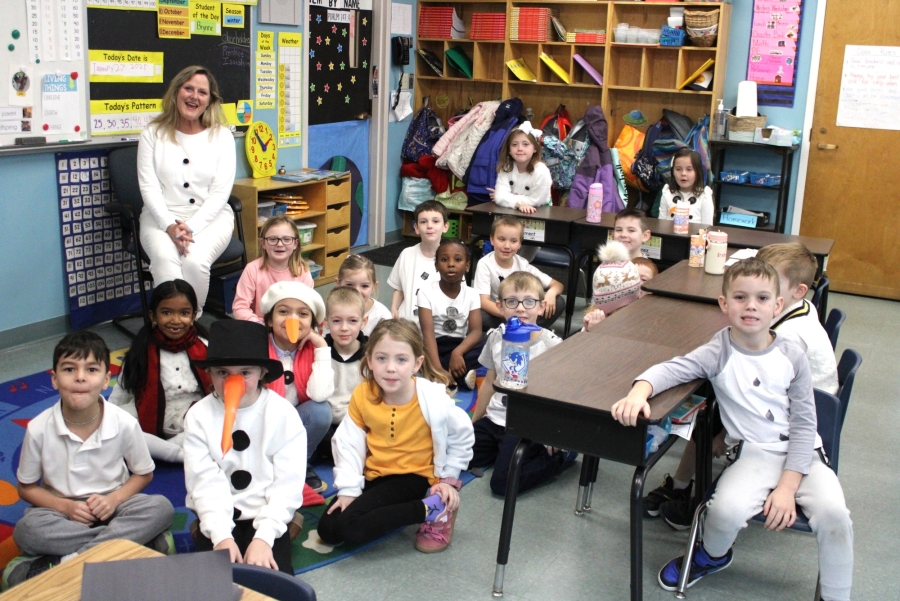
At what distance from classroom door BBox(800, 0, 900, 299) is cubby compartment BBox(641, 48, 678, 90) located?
3.20ft

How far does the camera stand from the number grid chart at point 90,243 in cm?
465

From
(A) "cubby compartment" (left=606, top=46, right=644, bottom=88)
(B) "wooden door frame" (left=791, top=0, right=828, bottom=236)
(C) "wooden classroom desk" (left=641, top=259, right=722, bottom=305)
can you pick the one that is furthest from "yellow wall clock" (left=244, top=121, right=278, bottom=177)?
(B) "wooden door frame" (left=791, top=0, right=828, bottom=236)

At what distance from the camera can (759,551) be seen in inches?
113

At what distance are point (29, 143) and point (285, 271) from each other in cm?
146

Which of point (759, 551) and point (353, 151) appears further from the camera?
point (353, 151)

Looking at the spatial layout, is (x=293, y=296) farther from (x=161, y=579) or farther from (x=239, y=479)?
(x=161, y=579)

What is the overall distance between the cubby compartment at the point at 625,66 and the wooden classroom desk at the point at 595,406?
13.4ft

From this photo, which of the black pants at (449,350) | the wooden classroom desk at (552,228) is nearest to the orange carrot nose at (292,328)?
the black pants at (449,350)

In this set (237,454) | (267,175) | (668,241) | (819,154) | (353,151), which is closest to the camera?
(237,454)

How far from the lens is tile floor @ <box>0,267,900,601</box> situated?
261 cm

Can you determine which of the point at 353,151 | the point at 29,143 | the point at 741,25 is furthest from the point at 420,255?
the point at 741,25

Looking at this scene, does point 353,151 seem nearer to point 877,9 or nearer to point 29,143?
point 29,143

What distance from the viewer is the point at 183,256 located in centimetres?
453

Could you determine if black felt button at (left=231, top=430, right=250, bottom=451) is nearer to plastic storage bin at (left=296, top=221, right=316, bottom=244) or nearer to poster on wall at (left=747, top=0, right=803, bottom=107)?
plastic storage bin at (left=296, top=221, right=316, bottom=244)
